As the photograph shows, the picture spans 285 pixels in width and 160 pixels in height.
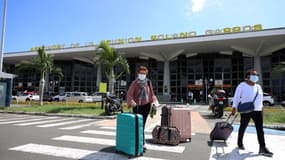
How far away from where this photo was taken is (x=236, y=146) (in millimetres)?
Answer: 4875

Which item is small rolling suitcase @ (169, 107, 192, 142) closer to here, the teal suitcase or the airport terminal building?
the teal suitcase

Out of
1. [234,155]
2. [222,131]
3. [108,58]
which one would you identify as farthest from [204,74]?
[234,155]

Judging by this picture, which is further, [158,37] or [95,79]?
[95,79]

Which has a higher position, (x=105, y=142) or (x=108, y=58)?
(x=108, y=58)

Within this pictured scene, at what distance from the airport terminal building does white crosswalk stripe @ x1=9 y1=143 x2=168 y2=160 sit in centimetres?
2555

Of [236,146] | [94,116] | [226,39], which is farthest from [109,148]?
[226,39]

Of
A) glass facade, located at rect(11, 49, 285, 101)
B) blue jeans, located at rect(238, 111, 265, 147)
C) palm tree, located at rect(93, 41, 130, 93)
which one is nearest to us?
blue jeans, located at rect(238, 111, 265, 147)

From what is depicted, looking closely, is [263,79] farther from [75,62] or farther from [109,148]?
[75,62]

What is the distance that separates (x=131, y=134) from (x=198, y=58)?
32.6m

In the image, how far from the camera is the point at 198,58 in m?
34.5

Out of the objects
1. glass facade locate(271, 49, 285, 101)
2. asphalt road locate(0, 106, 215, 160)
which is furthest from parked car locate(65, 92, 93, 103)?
glass facade locate(271, 49, 285, 101)

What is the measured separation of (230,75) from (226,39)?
329 inches

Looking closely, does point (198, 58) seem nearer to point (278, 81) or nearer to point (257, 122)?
point (278, 81)

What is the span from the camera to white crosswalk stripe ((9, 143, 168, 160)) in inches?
151
